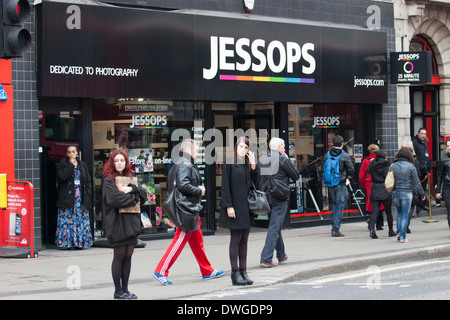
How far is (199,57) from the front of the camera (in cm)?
1612

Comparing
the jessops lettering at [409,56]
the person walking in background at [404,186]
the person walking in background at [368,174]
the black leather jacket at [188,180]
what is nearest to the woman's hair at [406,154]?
the person walking in background at [404,186]

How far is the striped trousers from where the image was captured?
10.6 m

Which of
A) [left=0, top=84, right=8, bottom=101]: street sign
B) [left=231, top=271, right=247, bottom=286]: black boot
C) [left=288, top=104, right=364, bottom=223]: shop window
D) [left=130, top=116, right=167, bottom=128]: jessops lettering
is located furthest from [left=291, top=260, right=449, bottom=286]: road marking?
[left=0, top=84, right=8, bottom=101]: street sign

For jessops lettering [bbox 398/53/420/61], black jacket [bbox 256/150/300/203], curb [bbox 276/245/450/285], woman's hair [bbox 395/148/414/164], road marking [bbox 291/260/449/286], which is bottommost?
road marking [bbox 291/260/449/286]

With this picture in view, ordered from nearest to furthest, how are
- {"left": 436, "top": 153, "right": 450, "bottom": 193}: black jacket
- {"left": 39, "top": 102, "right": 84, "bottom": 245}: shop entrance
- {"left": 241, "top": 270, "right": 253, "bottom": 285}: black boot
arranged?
1. {"left": 241, "top": 270, "right": 253, "bottom": 285}: black boot
2. {"left": 39, "top": 102, "right": 84, "bottom": 245}: shop entrance
3. {"left": 436, "top": 153, "right": 450, "bottom": 193}: black jacket

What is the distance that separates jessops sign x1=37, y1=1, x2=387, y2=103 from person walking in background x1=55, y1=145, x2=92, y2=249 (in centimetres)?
124

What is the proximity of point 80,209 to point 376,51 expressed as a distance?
27.6 ft

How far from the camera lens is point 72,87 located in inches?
568

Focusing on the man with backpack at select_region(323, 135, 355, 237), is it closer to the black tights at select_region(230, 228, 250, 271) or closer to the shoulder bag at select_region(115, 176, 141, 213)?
the black tights at select_region(230, 228, 250, 271)

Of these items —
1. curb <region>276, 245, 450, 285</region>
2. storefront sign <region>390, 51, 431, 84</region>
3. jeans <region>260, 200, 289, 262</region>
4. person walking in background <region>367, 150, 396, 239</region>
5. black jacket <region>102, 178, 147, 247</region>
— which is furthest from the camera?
storefront sign <region>390, 51, 431, 84</region>

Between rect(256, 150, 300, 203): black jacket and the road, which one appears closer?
the road

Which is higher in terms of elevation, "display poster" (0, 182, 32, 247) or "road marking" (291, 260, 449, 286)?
"display poster" (0, 182, 32, 247)

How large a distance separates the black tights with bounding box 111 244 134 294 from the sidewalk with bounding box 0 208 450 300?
10.1 inches
